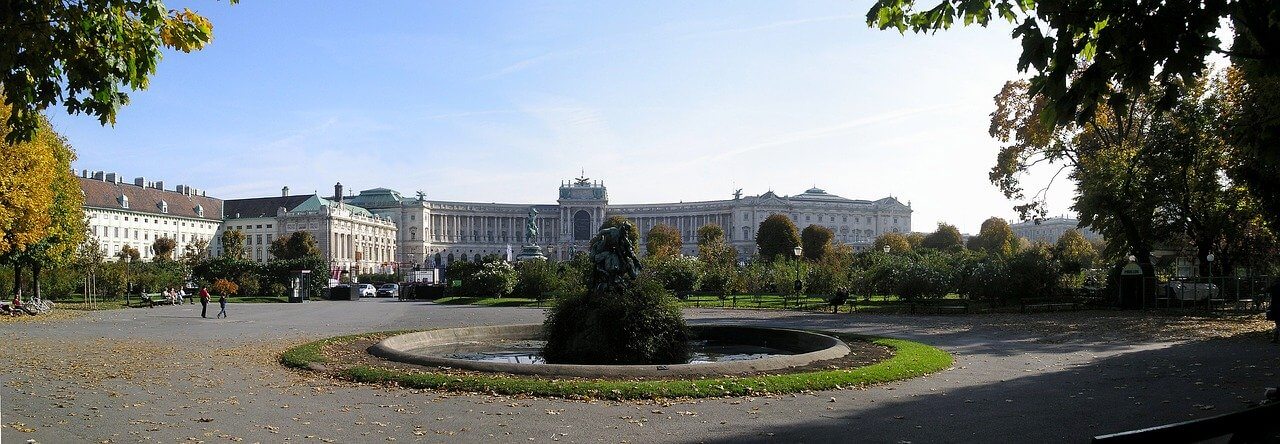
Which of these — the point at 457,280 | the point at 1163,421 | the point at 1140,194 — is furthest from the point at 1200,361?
the point at 457,280

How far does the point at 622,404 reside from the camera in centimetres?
1109

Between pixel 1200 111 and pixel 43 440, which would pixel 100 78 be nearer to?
pixel 43 440

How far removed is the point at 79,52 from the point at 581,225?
172425 mm

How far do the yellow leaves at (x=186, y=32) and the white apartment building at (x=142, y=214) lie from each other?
107354mm

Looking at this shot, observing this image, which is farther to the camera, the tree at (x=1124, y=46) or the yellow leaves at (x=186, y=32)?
the yellow leaves at (x=186, y=32)

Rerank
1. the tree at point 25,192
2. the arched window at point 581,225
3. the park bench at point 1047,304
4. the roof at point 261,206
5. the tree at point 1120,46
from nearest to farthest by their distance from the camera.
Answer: the tree at point 1120,46 → the tree at point 25,192 → the park bench at point 1047,304 → the roof at point 261,206 → the arched window at point 581,225

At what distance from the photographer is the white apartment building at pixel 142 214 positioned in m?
109

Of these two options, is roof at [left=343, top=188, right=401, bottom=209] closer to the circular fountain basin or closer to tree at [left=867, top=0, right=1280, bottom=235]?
the circular fountain basin

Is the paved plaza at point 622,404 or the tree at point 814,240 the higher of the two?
the tree at point 814,240

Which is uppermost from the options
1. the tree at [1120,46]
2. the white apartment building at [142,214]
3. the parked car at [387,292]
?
the white apartment building at [142,214]

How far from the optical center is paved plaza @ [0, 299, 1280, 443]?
9312 mm

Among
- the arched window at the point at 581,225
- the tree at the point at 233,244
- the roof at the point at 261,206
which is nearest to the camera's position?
the tree at the point at 233,244

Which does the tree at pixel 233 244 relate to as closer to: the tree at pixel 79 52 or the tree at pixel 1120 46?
the tree at pixel 79 52

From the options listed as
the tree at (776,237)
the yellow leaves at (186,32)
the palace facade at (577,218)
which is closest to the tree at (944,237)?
the tree at (776,237)
